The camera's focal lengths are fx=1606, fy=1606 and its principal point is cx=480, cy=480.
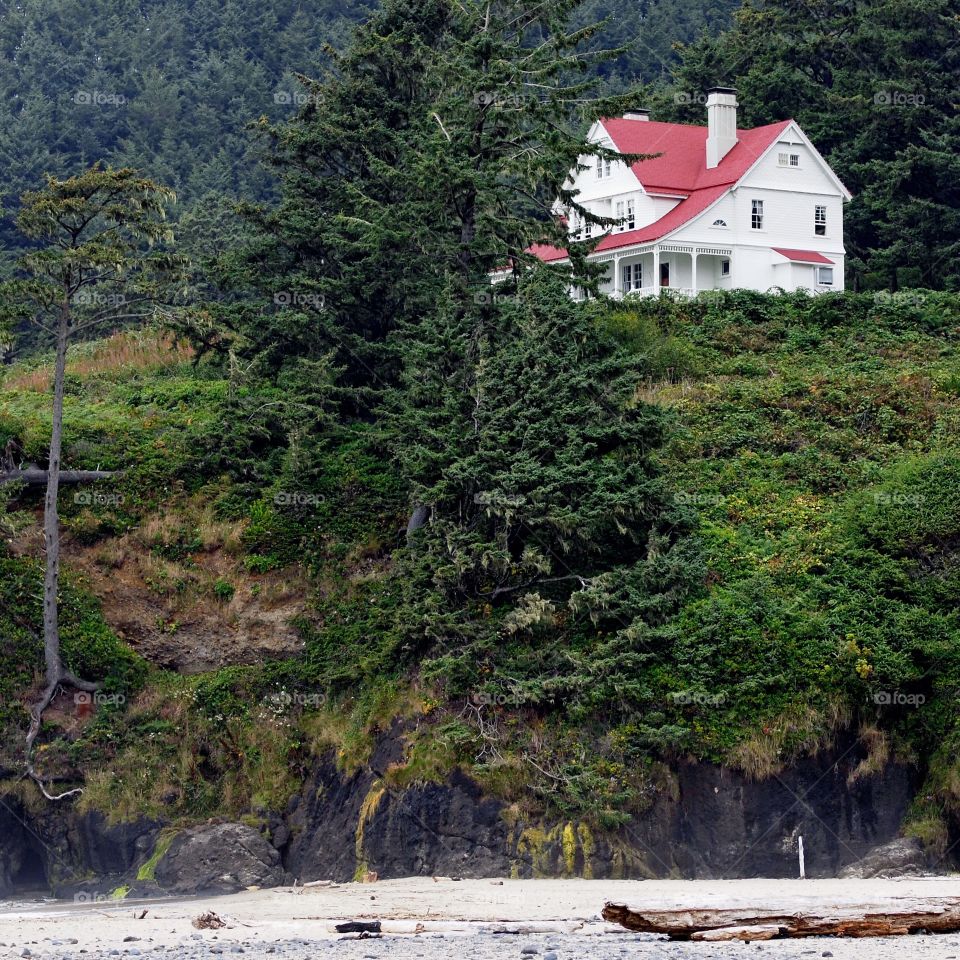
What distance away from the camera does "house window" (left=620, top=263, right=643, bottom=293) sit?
150 ft

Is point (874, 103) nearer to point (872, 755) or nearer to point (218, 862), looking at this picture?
point (872, 755)

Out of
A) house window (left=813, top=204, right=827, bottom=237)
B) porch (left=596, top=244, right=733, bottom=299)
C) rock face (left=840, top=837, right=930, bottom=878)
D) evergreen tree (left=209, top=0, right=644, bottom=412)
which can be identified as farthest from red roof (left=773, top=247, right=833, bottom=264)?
rock face (left=840, top=837, right=930, bottom=878)

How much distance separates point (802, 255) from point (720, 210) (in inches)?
108

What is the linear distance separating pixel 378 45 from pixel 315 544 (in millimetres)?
12611

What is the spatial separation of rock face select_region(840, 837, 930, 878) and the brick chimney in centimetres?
2716

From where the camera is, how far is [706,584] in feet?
87.8

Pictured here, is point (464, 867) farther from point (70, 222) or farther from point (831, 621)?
point (70, 222)

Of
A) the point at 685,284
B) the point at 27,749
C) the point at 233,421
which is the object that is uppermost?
the point at 685,284

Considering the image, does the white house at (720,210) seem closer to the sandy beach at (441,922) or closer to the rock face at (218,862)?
the rock face at (218,862)

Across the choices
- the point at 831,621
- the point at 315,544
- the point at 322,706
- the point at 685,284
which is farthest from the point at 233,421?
the point at 685,284

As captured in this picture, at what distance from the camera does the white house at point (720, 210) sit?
1750 inches

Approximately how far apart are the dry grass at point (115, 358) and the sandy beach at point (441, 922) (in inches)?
656

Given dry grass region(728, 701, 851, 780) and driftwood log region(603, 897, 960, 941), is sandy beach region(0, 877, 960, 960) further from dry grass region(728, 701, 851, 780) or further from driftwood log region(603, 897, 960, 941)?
dry grass region(728, 701, 851, 780)

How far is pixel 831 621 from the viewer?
25.5m
